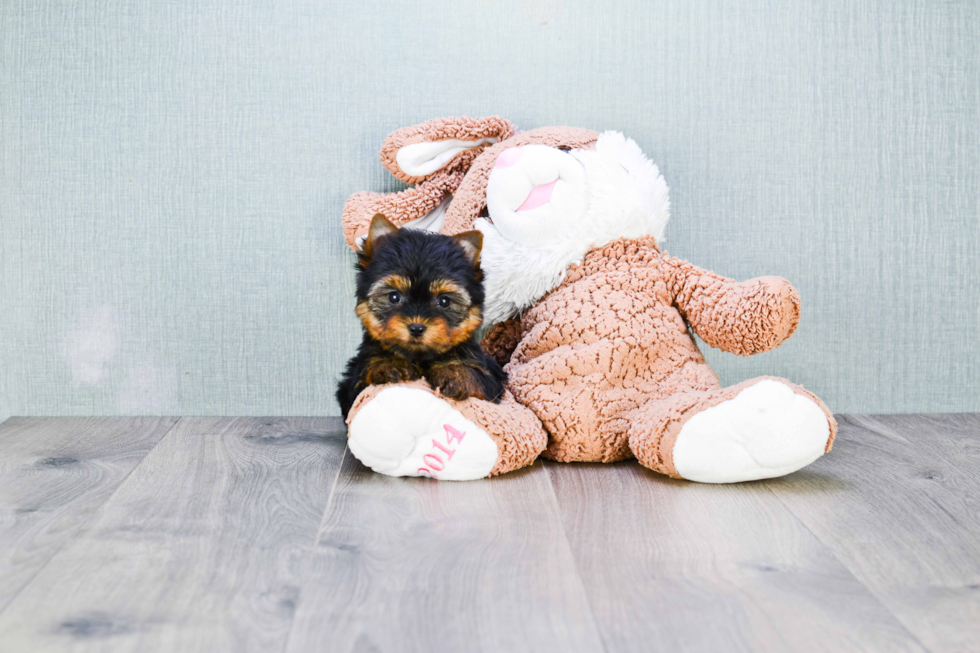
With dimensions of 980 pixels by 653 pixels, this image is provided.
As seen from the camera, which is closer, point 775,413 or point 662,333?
point 775,413

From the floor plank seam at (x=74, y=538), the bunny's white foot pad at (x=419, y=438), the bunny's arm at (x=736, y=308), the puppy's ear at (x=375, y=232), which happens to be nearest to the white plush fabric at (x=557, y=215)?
the bunny's arm at (x=736, y=308)

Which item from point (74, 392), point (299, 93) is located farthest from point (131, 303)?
point (299, 93)

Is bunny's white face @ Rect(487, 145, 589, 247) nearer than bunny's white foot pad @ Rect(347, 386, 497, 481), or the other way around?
bunny's white foot pad @ Rect(347, 386, 497, 481)

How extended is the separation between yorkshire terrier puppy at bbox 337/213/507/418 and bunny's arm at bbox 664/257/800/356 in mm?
458

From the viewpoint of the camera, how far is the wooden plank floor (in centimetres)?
89

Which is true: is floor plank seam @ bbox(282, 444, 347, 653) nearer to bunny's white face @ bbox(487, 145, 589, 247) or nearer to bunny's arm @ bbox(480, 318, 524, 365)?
bunny's arm @ bbox(480, 318, 524, 365)

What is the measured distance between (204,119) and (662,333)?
3.97 ft

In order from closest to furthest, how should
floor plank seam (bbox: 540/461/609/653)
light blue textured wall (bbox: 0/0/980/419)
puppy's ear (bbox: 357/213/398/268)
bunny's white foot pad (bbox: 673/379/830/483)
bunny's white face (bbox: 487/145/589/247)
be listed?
floor plank seam (bbox: 540/461/609/653), bunny's white foot pad (bbox: 673/379/830/483), puppy's ear (bbox: 357/213/398/268), bunny's white face (bbox: 487/145/589/247), light blue textured wall (bbox: 0/0/980/419)

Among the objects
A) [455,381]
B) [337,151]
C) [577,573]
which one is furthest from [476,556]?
[337,151]

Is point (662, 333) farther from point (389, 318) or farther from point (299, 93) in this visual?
point (299, 93)

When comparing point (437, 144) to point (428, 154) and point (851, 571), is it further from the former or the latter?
point (851, 571)

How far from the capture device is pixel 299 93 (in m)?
1.88

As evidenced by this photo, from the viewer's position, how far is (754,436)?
1.33 meters

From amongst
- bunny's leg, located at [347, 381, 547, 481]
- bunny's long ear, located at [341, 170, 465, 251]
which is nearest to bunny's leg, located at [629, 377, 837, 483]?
bunny's leg, located at [347, 381, 547, 481]
